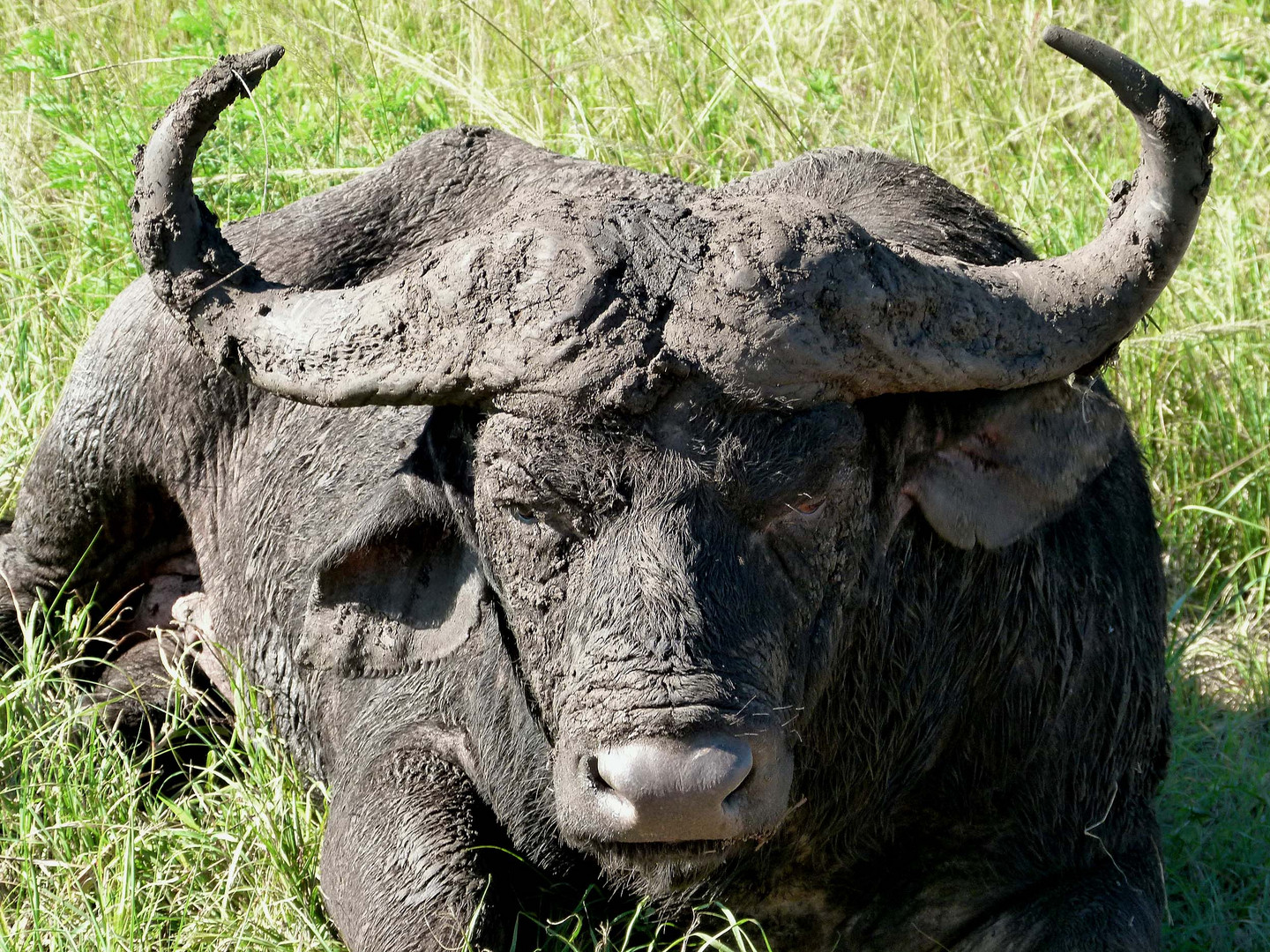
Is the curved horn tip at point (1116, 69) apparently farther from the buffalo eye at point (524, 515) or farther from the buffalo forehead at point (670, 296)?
the buffalo eye at point (524, 515)

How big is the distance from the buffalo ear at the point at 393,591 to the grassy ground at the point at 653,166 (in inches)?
31.7

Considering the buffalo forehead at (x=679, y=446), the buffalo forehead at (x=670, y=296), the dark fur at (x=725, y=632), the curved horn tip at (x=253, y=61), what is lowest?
the dark fur at (x=725, y=632)

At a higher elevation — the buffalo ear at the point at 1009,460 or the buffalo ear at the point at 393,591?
the buffalo ear at the point at 1009,460

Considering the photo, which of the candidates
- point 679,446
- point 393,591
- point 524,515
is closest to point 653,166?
point 393,591

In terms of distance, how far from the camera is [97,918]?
3885mm

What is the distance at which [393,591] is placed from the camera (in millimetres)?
3744

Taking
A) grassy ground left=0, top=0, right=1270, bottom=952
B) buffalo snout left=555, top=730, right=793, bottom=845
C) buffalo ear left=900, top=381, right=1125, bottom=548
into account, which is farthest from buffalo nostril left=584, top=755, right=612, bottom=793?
grassy ground left=0, top=0, right=1270, bottom=952

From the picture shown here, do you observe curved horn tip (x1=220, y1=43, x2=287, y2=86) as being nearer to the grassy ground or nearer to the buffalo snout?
the buffalo snout

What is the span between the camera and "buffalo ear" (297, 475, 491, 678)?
3641mm

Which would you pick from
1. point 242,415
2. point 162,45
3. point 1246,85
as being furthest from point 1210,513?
point 162,45

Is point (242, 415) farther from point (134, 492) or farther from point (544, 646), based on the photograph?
point (544, 646)

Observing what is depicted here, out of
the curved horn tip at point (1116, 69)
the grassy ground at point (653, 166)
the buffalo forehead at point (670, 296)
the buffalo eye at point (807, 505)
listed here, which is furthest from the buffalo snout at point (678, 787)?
the grassy ground at point (653, 166)

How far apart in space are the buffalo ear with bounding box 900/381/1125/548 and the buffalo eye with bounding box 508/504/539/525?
790 millimetres

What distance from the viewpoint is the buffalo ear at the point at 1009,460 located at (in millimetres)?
3361
